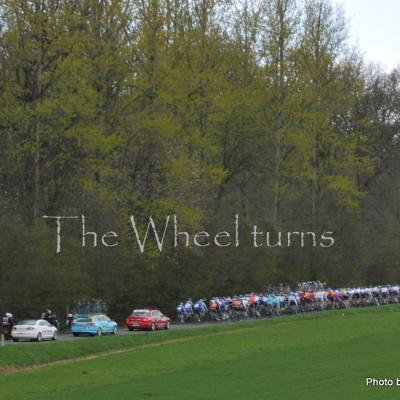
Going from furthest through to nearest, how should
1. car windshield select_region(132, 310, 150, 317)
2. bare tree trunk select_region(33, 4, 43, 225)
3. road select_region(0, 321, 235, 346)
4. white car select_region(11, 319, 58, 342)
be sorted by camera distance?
car windshield select_region(132, 310, 150, 317), bare tree trunk select_region(33, 4, 43, 225), road select_region(0, 321, 235, 346), white car select_region(11, 319, 58, 342)

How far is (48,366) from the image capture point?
3788 centimetres

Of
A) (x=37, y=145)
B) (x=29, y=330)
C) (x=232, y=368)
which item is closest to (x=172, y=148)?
(x=37, y=145)

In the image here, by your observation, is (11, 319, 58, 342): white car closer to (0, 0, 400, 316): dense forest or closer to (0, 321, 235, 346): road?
(0, 321, 235, 346): road

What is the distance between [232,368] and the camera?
1312 inches

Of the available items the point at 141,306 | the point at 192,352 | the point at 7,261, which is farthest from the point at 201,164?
Answer: the point at 192,352

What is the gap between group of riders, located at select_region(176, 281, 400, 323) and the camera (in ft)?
194

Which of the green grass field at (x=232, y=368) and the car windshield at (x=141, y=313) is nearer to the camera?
the green grass field at (x=232, y=368)

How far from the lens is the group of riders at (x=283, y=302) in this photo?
2331 inches

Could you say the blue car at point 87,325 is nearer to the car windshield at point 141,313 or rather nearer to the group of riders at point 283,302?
the car windshield at point 141,313

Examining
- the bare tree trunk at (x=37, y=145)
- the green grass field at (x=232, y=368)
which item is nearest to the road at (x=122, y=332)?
the green grass field at (x=232, y=368)

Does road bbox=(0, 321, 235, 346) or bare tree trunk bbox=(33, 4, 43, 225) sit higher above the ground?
bare tree trunk bbox=(33, 4, 43, 225)

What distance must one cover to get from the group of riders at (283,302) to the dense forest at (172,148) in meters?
2.16

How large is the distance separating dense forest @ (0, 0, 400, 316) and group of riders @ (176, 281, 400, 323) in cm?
216

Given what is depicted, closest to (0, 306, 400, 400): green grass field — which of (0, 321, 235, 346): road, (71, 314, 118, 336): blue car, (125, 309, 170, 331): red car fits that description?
(0, 321, 235, 346): road
